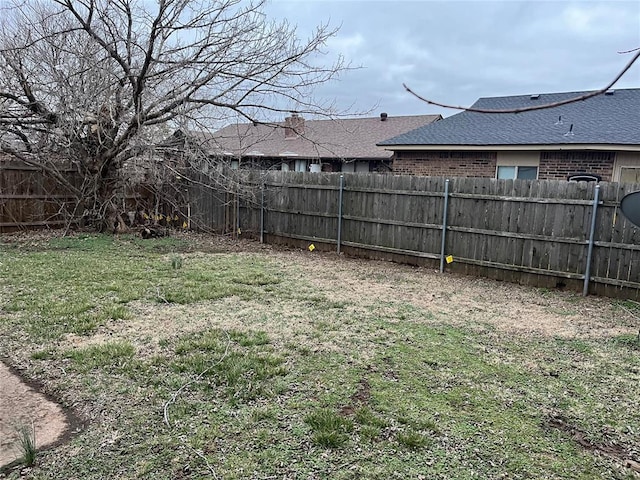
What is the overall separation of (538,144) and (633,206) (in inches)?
256

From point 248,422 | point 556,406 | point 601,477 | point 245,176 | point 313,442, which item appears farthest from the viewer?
point 245,176

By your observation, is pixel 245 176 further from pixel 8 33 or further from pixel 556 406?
pixel 556 406

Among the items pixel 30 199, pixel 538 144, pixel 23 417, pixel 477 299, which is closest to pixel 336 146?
pixel 538 144

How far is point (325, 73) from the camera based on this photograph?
913cm

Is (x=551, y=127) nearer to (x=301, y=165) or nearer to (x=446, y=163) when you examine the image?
(x=446, y=163)

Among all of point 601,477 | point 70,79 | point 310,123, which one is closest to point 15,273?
point 70,79

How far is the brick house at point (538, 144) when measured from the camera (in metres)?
9.13

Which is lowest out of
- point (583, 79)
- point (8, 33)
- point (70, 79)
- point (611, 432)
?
point (611, 432)

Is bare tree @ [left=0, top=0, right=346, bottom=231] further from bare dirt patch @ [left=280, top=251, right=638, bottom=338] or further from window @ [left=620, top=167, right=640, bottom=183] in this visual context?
window @ [left=620, top=167, right=640, bottom=183]

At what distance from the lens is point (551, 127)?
1038 cm

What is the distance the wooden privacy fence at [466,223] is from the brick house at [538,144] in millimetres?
3212

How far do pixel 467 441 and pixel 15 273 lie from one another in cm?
610

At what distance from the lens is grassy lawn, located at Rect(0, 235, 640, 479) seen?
2.39 meters

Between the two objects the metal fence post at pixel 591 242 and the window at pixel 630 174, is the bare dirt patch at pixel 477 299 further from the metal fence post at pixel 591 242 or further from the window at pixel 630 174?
the window at pixel 630 174
